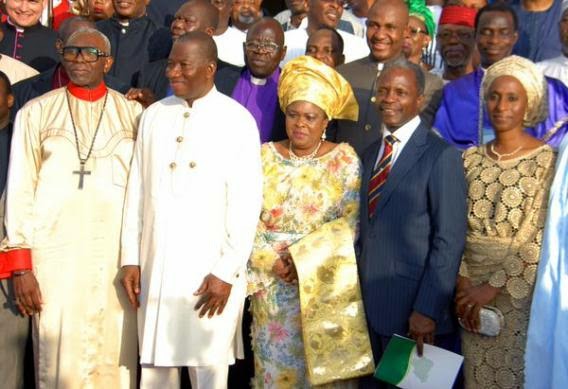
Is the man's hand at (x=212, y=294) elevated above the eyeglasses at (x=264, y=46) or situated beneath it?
situated beneath

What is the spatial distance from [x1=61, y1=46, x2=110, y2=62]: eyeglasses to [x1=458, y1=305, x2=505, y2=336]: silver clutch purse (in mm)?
2840

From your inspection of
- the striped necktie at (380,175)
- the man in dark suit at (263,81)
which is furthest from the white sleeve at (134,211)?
the striped necktie at (380,175)

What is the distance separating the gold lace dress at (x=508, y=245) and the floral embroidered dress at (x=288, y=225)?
2.65ft

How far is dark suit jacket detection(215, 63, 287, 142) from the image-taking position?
20.9 feet

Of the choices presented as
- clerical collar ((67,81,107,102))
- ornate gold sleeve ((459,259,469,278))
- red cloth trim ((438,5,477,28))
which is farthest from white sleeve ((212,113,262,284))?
red cloth trim ((438,5,477,28))

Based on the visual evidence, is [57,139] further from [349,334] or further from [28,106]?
[349,334]

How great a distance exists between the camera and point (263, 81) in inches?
257

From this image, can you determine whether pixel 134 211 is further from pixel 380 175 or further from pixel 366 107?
pixel 366 107

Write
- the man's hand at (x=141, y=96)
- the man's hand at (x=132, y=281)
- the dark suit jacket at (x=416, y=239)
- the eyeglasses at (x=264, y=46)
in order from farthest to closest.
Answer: the eyeglasses at (x=264, y=46) → the man's hand at (x=141, y=96) → the man's hand at (x=132, y=281) → the dark suit jacket at (x=416, y=239)

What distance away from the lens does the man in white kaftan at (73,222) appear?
17.7 ft

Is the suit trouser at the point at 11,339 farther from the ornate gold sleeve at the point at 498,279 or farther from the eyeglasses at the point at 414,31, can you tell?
the eyeglasses at the point at 414,31

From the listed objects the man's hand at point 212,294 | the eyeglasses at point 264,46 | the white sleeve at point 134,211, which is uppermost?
the eyeglasses at point 264,46

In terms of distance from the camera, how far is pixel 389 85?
5254 mm

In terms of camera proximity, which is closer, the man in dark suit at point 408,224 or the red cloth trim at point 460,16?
the man in dark suit at point 408,224
